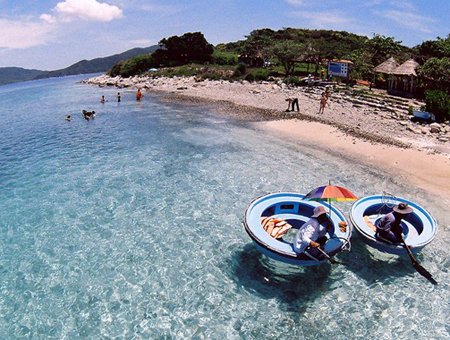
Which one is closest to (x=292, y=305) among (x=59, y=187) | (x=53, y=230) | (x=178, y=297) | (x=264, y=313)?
(x=264, y=313)

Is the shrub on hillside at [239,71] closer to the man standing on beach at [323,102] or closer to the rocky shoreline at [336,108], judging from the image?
the rocky shoreline at [336,108]

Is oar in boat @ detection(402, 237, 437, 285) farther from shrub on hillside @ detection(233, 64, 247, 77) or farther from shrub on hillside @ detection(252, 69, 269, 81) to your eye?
shrub on hillside @ detection(233, 64, 247, 77)

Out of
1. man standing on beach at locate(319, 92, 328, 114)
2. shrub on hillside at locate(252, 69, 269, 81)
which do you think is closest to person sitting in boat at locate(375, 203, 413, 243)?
man standing on beach at locate(319, 92, 328, 114)

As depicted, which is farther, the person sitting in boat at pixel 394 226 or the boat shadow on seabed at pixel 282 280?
the person sitting in boat at pixel 394 226

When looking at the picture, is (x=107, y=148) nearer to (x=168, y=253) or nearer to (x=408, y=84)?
(x=168, y=253)

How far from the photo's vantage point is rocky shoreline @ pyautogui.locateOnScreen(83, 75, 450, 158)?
85.8ft

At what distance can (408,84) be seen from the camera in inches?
1641

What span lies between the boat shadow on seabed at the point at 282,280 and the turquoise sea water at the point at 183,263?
0.04 m

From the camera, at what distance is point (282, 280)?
36.3ft

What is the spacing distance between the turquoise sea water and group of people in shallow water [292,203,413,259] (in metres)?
1.50

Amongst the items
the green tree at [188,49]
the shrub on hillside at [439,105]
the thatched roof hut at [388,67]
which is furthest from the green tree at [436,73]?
the green tree at [188,49]

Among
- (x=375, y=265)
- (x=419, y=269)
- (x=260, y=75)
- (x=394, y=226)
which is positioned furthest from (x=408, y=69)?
(x=419, y=269)

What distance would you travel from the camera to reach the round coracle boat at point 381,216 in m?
11.0

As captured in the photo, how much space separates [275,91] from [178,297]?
4252cm
